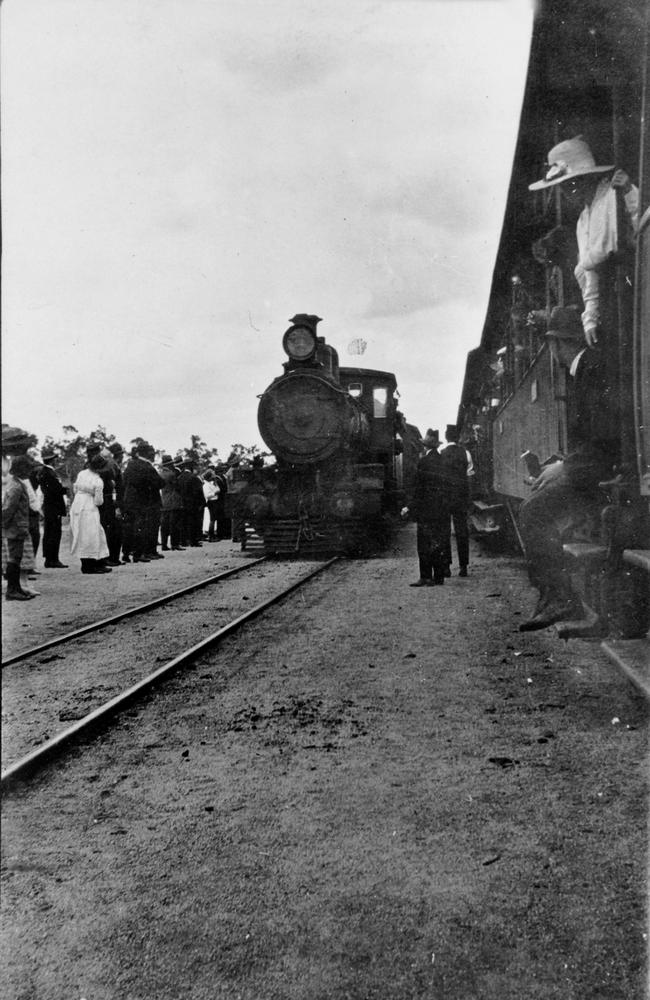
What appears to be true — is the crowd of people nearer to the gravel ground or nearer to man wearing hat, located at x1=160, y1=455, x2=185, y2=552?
man wearing hat, located at x1=160, y1=455, x2=185, y2=552

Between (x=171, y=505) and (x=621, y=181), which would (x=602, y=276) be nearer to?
(x=621, y=181)

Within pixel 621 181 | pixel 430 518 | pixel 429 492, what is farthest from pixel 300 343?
pixel 621 181

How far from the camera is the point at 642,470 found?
330 centimetres

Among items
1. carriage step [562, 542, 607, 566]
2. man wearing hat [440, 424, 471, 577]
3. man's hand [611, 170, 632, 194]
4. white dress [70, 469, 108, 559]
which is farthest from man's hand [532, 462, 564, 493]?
white dress [70, 469, 108, 559]

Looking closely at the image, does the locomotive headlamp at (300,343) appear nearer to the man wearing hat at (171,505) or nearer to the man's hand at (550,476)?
the man wearing hat at (171,505)

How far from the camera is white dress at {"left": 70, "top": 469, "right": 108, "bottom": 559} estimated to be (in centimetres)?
1070

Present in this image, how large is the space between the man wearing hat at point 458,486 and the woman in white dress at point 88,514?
448 centimetres

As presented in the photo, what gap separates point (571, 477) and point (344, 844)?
10.1 feet

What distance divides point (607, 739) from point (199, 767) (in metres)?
1.63

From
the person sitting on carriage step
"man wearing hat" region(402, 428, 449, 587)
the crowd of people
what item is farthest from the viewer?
"man wearing hat" region(402, 428, 449, 587)

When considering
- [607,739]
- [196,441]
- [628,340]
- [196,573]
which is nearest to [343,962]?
[607,739]

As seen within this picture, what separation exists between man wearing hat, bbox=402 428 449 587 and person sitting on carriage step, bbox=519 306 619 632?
2948mm

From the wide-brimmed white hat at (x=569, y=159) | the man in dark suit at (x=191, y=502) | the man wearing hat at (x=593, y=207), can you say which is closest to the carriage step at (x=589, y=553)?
the man wearing hat at (x=593, y=207)

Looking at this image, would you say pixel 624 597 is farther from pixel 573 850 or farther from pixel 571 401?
pixel 573 850
